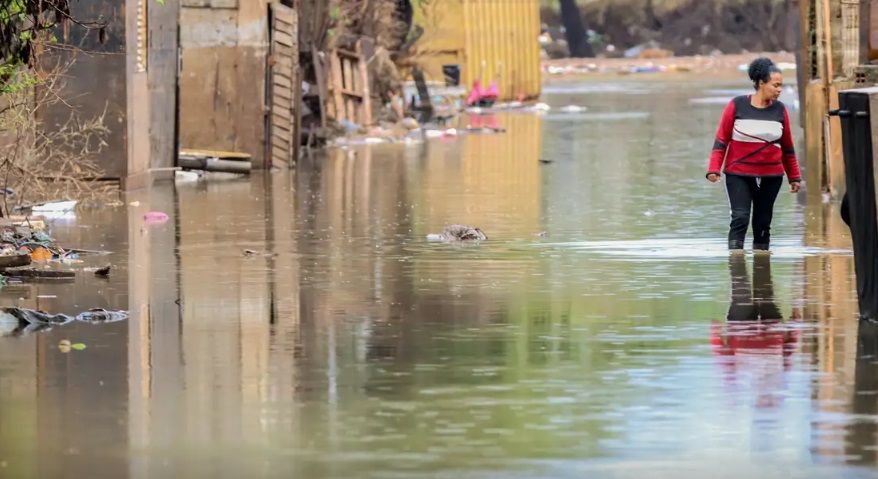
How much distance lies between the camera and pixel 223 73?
26359 millimetres

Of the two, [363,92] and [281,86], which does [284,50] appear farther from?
[363,92]

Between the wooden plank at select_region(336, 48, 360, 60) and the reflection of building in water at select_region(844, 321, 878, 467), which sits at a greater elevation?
the wooden plank at select_region(336, 48, 360, 60)

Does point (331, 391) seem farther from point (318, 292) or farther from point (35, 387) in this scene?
point (318, 292)

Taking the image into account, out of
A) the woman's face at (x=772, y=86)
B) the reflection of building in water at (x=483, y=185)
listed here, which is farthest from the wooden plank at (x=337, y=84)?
the woman's face at (x=772, y=86)

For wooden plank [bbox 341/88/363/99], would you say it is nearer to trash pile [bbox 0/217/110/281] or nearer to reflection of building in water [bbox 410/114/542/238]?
reflection of building in water [bbox 410/114/542/238]

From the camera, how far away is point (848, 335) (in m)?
11.0

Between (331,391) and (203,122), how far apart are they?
17.1 m

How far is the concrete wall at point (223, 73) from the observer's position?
26.2 m

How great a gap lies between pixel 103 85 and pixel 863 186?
1197 centimetres

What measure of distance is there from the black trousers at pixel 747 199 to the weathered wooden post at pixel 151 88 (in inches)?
343

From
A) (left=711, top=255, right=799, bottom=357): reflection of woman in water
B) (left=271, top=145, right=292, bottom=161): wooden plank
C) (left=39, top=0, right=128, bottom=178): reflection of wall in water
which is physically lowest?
(left=711, top=255, right=799, bottom=357): reflection of woman in water

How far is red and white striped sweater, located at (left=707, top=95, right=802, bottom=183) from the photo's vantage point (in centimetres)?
1484

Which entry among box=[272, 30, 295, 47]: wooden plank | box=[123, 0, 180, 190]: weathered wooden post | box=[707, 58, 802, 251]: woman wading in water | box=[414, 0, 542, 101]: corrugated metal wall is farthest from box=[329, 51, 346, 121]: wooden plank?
box=[707, 58, 802, 251]: woman wading in water

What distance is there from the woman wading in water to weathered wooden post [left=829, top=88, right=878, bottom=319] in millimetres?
3102
